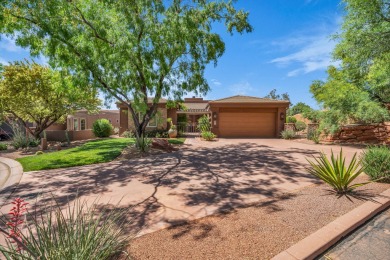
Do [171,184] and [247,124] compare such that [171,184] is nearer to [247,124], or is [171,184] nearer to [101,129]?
[247,124]

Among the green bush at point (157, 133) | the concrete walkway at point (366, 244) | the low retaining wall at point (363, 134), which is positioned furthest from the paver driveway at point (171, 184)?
the green bush at point (157, 133)

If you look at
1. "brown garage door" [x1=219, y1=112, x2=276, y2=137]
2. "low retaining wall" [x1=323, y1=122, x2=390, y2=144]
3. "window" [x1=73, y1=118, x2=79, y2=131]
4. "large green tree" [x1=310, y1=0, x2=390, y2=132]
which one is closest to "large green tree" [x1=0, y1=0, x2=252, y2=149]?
"large green tree" [x1=310, y1=0, x2=390, y2=132]

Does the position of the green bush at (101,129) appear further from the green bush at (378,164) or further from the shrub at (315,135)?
the green bush at (378,164)

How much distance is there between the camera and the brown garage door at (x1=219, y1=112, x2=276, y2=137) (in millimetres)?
18469

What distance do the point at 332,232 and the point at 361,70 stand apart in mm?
10369

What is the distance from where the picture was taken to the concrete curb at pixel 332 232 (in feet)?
8.07

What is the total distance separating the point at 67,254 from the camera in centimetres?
202

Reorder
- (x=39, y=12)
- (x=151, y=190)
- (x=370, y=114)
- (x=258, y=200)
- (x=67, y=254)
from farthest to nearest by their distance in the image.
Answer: (x=370, y=114), (x=39, y=12), (x=151, y=190), (x=258, y=200), (x=67, y=254)

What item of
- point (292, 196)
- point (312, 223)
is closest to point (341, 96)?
point (292, 196)

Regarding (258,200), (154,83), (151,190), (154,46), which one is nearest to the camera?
(258,200)

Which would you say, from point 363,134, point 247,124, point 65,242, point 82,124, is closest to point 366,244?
point 65,242

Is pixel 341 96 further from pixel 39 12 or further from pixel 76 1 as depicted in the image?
pixel 39 12

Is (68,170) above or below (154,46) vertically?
below

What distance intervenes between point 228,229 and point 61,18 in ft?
34.0
